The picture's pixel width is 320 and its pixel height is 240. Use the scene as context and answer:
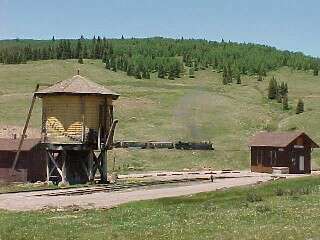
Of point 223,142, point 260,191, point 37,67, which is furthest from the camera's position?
point 37,67

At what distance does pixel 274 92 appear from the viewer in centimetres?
14012

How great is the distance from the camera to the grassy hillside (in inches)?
3137

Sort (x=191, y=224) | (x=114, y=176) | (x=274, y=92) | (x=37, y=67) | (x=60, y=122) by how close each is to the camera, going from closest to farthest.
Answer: (x=191, y=224)
(x=60, y=122)
(x=114, y=176)
(x=274, y=92)
(x=37, y=67)

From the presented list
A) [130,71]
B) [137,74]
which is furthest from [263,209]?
[130,71]

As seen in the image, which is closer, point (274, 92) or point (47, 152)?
point (47, 152)

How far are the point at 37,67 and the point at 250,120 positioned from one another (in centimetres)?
8568

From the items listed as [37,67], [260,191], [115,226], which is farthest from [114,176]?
[37,67]

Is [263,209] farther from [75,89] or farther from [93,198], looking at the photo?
[75,89]

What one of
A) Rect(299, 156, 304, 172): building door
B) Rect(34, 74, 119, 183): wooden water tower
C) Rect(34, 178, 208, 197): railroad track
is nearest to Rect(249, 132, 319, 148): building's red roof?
Rect(299, 156, 304, 172): building door

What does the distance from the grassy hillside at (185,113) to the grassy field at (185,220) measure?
135ft

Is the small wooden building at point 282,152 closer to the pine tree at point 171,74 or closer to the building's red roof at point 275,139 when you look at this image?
the building's red roof at point 275,139

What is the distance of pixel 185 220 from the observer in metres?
25.3

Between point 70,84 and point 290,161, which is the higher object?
point 70,84

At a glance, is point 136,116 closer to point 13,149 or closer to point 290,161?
point 290,161
